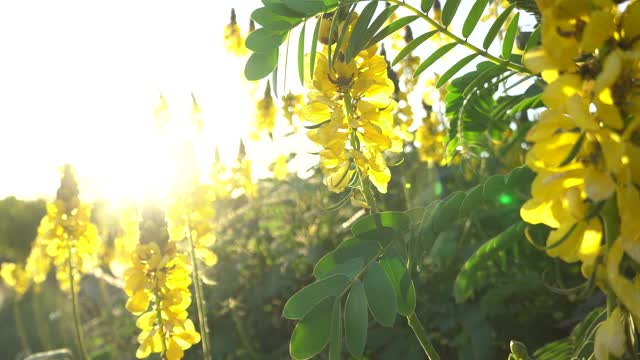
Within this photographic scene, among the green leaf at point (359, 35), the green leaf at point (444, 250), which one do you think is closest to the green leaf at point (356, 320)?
the green leaf at point (359, 35)

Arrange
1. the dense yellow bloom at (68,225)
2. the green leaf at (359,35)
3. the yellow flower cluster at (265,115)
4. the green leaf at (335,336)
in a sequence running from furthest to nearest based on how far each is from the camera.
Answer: the yellow flower cluster at (265,115), the dense yellow bloom at (68,225), the green leaf at (359,35), the green leaf at (335,336)

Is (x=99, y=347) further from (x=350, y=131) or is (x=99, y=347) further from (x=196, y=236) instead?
(x=350, y=131)

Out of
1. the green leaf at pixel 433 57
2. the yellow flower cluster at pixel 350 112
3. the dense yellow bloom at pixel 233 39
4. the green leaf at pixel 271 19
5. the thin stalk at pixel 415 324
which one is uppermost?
the dense yellow bloom at pixel 233 39

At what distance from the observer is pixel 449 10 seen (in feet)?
4.56

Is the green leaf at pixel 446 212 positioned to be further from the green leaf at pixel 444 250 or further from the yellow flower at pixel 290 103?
the yellow flower at pixel 290 103

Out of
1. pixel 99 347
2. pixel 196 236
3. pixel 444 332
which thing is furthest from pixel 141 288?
pixel 99 347

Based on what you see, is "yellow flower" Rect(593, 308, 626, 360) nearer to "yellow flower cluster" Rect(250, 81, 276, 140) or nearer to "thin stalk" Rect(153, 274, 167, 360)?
"thin stalk" Rect(153, 274, 167, 360)

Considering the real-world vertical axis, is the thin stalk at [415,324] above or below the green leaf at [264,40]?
below

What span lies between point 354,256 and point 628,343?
0.56 m

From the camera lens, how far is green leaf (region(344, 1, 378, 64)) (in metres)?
1.22

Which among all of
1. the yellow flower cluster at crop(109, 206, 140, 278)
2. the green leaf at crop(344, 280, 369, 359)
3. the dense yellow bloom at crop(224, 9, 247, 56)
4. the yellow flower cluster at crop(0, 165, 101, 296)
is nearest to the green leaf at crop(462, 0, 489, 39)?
the green leaf at crop(344, 280, 369, 359)

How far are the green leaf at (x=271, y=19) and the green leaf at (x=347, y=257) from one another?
0.43 metres

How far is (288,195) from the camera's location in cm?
651

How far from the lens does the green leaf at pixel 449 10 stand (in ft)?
4.52
